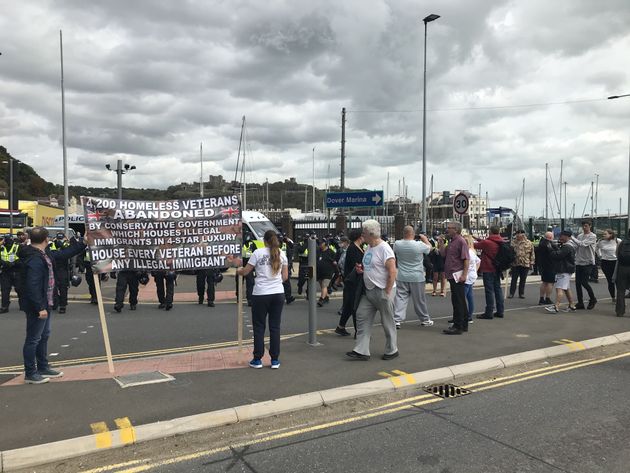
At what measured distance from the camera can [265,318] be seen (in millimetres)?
6078

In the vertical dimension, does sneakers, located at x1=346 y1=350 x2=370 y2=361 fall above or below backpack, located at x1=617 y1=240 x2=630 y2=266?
below

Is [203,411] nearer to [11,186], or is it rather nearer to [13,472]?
[13,472]

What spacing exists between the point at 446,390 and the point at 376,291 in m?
1.50

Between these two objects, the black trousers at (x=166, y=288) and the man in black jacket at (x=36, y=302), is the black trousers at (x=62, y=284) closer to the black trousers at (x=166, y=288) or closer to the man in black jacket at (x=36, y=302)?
the black trousers at (x=166, y=288)

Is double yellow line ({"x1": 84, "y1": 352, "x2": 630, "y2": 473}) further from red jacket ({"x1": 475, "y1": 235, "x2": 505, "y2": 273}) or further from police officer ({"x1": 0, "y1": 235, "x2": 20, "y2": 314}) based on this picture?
police officer ({"x1": 0, "y1": 235, "x2": 20, "y2": 314})

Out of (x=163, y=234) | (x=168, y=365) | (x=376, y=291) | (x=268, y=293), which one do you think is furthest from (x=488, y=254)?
A: (x=168, y=365)

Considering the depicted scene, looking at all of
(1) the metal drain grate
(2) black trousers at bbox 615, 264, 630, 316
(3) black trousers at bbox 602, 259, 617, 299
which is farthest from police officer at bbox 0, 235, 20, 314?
(3) black trousers at bbox 602, 259, 617, 299

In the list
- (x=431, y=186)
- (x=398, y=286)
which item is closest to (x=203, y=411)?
(x=398, y=286)

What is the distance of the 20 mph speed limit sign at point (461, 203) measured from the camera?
15.0 metres

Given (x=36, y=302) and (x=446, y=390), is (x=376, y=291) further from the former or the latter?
(x=36, y=302)

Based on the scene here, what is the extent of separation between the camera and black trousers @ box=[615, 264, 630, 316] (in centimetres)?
969

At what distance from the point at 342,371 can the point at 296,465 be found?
2255 mm

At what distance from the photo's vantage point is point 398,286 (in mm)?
8781

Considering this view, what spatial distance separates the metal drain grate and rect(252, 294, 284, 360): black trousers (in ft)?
6.27
